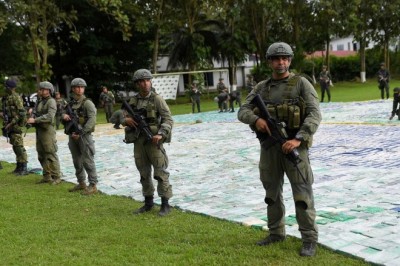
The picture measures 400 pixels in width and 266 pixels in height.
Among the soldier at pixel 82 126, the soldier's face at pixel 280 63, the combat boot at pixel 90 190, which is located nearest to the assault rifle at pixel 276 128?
the soldier's face at pixel 280 63

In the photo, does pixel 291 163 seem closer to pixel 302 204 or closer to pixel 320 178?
pixel 302 204

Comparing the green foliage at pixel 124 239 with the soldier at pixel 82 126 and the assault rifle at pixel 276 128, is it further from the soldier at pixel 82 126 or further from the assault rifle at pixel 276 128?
the assault rifle at pixel 276 128

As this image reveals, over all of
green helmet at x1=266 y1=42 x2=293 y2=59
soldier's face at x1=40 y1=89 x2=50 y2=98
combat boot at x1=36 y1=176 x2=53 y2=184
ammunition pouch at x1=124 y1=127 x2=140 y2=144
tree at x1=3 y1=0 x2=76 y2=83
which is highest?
tree at x1=3 y1=0 x2=76 y2=83

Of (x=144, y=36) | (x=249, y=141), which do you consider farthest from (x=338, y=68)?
(x=249, y=141)

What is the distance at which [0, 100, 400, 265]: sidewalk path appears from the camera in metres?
5.62

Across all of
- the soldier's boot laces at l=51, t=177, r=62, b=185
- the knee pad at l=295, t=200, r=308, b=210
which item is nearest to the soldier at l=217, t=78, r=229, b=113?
the soldier's boot laces at l=51, t=177, r=62, b=185

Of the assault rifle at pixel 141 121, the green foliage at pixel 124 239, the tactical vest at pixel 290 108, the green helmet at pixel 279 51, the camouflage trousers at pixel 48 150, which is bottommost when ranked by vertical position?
the green foliage at pixel 124 239

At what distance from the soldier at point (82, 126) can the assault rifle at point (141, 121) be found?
1.89m

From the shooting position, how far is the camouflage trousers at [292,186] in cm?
496

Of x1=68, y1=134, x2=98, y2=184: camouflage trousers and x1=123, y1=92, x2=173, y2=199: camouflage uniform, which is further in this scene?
x1=68, y1=134, x2=98, y2=184: camouflage trousers

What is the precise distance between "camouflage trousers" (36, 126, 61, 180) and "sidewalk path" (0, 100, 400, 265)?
1.25 feet

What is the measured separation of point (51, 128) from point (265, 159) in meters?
6.12

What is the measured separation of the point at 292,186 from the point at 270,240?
674mm

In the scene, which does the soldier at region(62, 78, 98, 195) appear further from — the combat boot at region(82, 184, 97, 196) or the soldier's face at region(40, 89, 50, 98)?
the soldier's face at region(40, 89, 50, 98)
